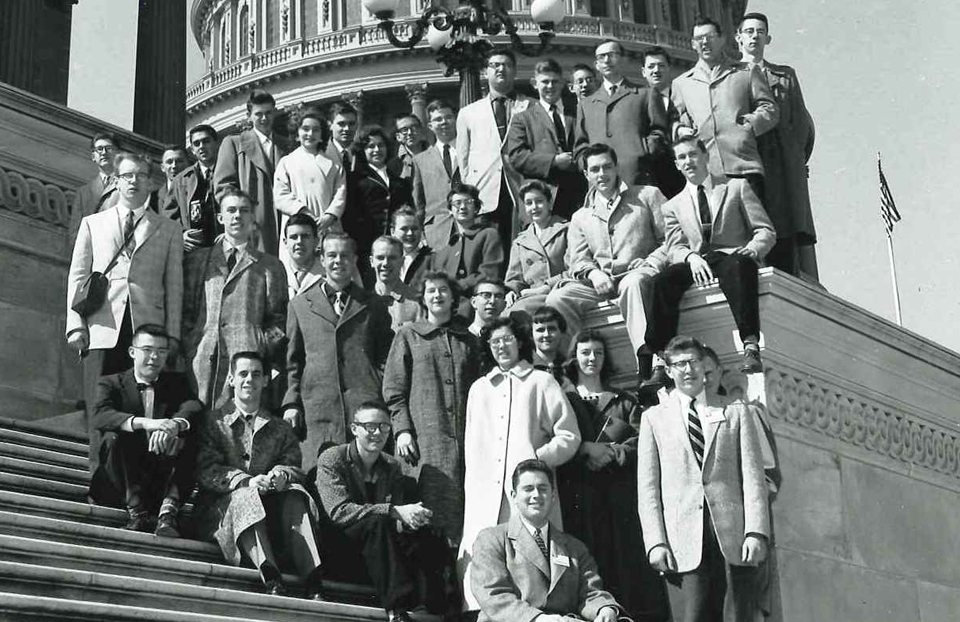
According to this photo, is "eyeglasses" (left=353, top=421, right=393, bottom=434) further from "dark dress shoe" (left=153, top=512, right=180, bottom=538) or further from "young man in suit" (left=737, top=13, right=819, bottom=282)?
"young man in suit" (left=737, top=13, right=819, bottom=282)

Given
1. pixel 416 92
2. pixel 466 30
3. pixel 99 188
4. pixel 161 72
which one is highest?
pixel 416 92

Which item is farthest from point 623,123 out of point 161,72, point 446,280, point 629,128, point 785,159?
point 161,72

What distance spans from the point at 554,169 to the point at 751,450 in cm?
435

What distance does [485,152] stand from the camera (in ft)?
37.9

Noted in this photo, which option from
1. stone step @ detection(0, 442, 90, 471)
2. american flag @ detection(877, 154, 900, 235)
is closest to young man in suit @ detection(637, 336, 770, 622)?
stone step @ detection(0, 442, 90, 471)

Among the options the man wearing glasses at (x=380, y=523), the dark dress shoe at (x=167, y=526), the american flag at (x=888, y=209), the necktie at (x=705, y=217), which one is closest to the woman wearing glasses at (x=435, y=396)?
the man wearing glasses at (x=380, y=523)

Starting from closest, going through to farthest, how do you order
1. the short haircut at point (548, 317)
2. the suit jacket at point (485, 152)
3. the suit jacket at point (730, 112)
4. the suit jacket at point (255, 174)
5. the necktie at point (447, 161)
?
the short haircut at point (548, 317) → the suit jacket at point (730, 112) → the suit jacket at point (255, 174) → the suit jacket at point (485, 152) → the necktie at point (447, 161)

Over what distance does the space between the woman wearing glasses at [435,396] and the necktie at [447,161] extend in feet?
11.3

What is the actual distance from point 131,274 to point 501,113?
12.6 feet

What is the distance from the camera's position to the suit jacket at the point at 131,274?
8.98 meters

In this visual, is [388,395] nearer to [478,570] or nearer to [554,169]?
[478,570]

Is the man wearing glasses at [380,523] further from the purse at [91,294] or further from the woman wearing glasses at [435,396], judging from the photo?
the purse at [91,294]

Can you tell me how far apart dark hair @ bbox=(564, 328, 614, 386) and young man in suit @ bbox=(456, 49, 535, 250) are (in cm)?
292

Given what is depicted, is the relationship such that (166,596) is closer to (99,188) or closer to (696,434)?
(696,434)
